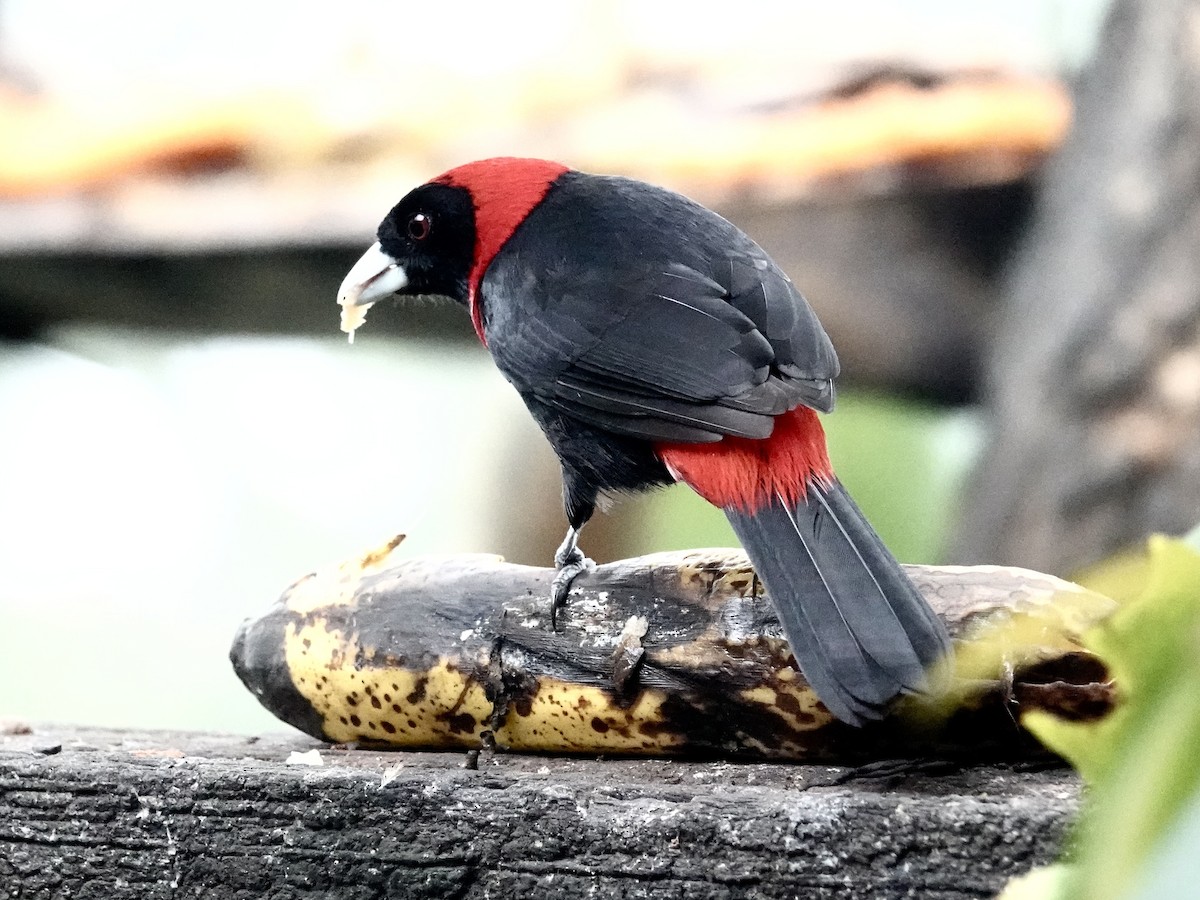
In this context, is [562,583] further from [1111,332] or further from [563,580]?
[1111,332]

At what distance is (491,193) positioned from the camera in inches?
81.5

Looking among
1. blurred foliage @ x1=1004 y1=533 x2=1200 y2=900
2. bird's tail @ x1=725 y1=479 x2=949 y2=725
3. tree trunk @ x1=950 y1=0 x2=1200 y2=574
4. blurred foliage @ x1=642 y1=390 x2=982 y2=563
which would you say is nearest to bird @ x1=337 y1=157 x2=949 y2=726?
bird's tail @ x1=725 y1=479 x2=949 y2=725

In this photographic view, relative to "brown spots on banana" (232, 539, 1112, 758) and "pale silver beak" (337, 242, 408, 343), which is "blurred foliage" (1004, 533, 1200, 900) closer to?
"brown spots on banana" (232, 539, 1112, 758)

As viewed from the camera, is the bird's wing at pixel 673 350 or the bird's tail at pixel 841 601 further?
the bird's wing at pixel 673 350

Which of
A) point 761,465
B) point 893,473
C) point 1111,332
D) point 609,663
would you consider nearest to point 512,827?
point 609,663

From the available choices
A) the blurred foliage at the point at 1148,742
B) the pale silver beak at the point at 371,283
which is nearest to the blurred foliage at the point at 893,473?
the pale silver beak at the point at 371,283

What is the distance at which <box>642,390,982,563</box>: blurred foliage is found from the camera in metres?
5.25

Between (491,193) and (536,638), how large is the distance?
2.66ft

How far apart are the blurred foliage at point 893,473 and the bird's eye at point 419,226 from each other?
10.5 feet

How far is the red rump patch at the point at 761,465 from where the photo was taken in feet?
4.77

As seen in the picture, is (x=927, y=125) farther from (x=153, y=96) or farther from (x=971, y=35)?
(x=153, y=96)

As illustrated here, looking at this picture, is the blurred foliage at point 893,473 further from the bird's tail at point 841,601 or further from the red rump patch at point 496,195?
the bird's tail at point 841,601

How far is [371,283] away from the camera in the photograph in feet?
7.14

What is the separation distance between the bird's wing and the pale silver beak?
0.37 m
